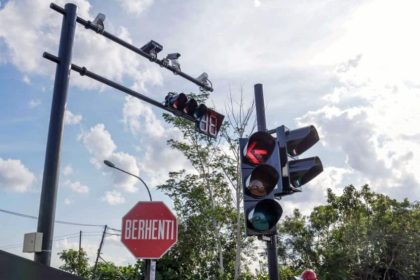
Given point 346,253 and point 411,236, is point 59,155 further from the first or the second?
point 411,236

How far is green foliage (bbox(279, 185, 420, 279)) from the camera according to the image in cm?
3075

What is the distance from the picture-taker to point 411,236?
31203 mm

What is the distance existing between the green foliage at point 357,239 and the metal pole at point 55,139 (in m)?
28.1

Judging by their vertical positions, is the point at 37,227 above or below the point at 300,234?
below

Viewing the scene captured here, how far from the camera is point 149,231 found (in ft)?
11.5

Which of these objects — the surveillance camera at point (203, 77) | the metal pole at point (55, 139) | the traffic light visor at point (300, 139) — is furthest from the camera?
the surveillance camera at point (203, 77)

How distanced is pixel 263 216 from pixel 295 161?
0.73m

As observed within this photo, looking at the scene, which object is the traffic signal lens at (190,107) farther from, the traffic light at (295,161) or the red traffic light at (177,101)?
the traffic light at (295,161)

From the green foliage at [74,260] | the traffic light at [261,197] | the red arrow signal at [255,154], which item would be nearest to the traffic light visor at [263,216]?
the traffic light at [261,197]

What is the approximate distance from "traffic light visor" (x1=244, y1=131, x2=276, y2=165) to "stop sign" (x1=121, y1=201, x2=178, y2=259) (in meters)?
0.93

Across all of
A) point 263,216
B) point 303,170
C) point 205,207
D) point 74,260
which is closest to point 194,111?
point 303,170

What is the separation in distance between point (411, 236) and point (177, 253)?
58.0ft

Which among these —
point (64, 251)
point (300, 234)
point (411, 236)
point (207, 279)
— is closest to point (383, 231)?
point (411, 236)

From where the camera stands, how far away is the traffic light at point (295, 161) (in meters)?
4.04
